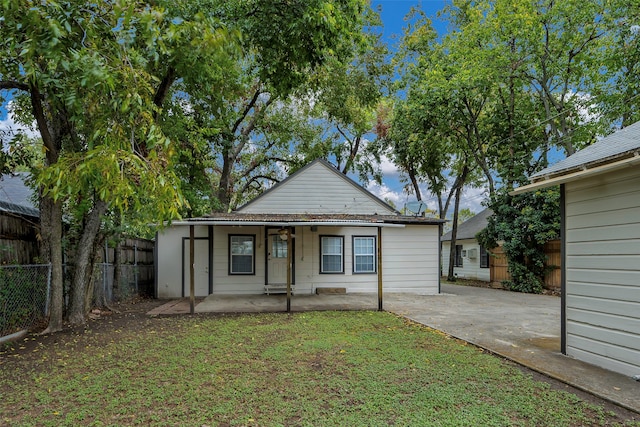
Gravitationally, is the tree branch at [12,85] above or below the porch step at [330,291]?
above

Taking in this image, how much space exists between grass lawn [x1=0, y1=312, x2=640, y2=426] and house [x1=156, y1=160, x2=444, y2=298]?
A: 5164mm

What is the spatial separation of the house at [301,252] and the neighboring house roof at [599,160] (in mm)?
6199

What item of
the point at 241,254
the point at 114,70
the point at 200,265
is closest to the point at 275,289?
the point at 241,254

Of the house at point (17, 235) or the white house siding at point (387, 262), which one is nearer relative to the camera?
the house at point (17, 235)

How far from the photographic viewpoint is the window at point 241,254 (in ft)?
37.4

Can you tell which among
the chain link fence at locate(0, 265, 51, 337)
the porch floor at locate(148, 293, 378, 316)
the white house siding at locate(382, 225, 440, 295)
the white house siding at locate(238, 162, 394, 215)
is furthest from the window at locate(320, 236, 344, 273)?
the chain link fence at locate(0, 265, 51, 337)

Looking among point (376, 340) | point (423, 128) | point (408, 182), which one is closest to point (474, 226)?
point (408, 182)

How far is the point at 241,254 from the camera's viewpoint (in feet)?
37.6

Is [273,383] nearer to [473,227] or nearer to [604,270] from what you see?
[604,270]

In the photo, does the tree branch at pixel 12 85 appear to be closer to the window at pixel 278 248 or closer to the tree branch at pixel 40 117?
the tree branch at pixel 40 117

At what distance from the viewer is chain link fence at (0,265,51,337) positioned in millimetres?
5650

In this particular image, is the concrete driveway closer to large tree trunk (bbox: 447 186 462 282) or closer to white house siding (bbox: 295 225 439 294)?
white house siding (bbox: 295 225 439 294)

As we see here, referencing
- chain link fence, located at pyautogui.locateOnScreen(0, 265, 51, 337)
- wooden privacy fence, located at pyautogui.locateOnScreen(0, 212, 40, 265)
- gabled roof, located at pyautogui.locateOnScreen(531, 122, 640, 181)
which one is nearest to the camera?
gabled roof, located at pyautogui.locateOnScreen(531, 122, 640, 181)

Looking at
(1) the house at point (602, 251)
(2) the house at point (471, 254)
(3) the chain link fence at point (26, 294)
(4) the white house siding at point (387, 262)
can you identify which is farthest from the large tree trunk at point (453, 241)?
(3) the chain link fence at point (26, 294)
